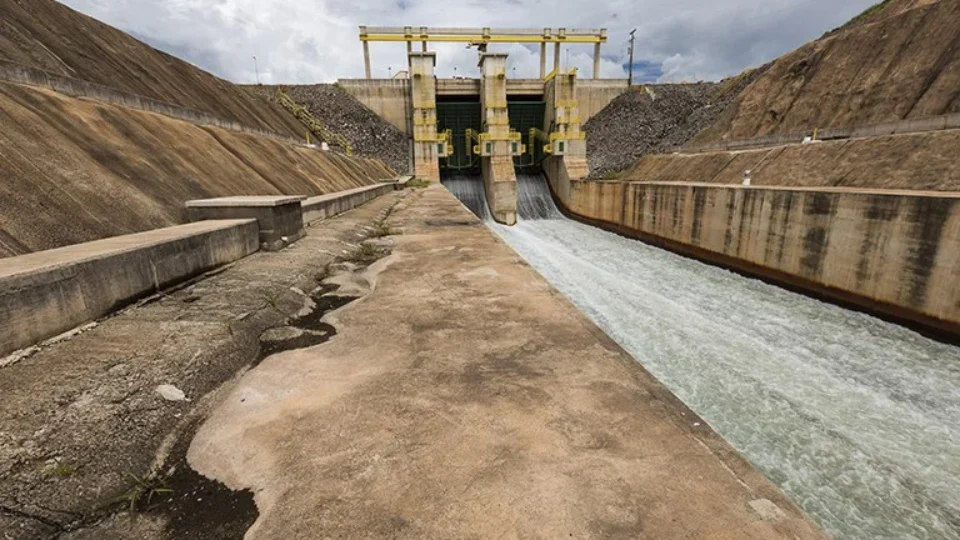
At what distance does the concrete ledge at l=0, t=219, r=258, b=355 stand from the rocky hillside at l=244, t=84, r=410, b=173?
89.2ft

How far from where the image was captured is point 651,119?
31.0 m

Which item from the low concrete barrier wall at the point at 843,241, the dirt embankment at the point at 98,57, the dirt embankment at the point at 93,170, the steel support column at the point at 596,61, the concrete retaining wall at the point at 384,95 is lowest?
the low concrete barrier wall at the point at 843,241

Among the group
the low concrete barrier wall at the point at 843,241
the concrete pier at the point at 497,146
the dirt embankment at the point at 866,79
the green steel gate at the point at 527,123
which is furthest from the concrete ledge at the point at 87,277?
the green steel gate at the point at 527,123

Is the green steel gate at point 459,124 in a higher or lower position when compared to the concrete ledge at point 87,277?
higher

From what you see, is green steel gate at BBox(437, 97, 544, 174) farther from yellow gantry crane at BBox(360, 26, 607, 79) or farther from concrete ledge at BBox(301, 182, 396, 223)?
concrete ledge at BBox(301, 182, 396, 223)

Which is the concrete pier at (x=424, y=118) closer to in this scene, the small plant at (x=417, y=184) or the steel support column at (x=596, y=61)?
the small plant at (x=417, y=184)

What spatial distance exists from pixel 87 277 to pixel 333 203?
8.43 metres

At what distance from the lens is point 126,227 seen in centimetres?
524

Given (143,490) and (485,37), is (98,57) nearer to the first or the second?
(143,490)

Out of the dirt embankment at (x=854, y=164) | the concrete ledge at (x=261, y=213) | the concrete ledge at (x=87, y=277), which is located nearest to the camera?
the concrete ledge at (x=87, y=277)

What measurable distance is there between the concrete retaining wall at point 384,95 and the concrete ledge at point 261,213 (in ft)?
95.5

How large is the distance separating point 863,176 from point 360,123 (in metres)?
30.2

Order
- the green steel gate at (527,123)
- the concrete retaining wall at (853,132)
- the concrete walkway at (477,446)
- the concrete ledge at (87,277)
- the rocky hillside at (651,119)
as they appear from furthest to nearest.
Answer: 1. the green steel gate at (527,123)
2. the rocky hillside at (651,119)
3. the concrete retaining wall at (853,132)
4. the concrete ledge at (87,277)
5. the concrete walkway at (477,446)

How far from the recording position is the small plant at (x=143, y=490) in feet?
6.00
